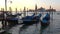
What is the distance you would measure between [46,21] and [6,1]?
6488 mm

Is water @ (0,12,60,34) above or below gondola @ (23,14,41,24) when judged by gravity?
below

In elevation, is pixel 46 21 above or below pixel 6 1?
below

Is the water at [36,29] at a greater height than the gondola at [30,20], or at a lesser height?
lesser

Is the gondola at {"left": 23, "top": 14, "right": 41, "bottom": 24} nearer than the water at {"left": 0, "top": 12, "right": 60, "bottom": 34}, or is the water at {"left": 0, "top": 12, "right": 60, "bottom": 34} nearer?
→ the water at {"left": 0, "top": 12, "right": 60, "bottom": 34}

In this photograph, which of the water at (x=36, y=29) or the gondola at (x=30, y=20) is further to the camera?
the gondola at (x=30, y=20)

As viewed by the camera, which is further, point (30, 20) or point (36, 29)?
point (30, 20)

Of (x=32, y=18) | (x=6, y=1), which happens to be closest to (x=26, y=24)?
(x=32, y=18)

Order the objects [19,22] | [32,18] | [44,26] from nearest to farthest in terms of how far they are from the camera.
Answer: [44,26] → [19,22] → [32,18]

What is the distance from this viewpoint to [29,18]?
19.2 metres

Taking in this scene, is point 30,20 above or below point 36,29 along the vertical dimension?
above

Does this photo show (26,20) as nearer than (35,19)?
Yes

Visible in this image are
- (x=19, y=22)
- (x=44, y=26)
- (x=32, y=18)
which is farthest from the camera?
(x=32, y=18)

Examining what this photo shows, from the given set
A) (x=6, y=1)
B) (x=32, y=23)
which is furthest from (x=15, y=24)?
(x=6, y=1)

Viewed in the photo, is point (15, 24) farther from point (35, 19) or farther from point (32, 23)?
point (35, 19)
